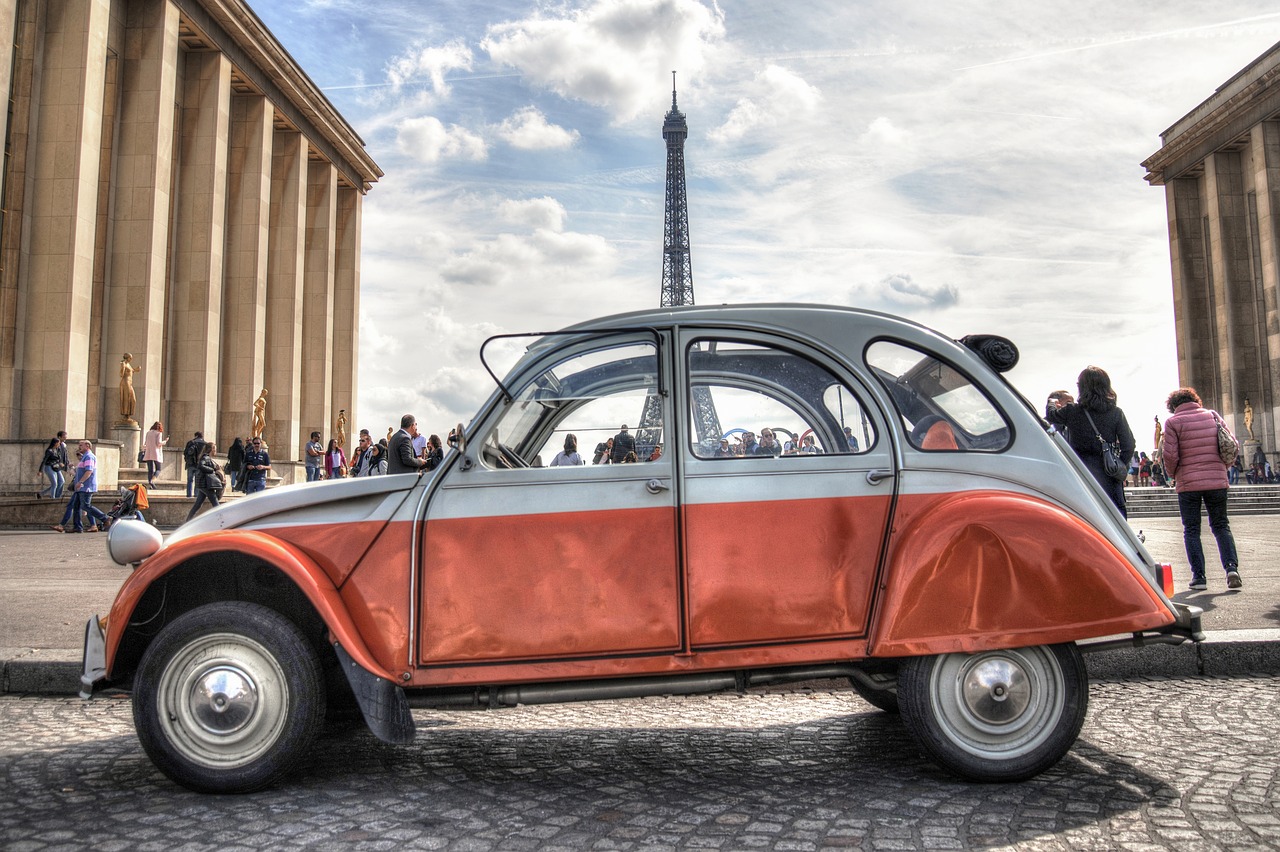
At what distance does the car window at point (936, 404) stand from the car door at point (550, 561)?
901mm

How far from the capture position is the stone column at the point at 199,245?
29.8m

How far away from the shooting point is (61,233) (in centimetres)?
2305

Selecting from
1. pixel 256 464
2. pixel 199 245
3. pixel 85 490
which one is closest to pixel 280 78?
pixel 199 245

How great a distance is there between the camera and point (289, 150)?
1467 inches

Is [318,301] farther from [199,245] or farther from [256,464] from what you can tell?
[256,464]

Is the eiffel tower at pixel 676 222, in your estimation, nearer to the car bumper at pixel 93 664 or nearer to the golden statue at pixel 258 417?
the golden statue at pixel 258 417

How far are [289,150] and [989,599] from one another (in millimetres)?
37698

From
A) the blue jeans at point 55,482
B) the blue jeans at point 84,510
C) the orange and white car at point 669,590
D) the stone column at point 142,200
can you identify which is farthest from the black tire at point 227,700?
the stone column at point 142,200

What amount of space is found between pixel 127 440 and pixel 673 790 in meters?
23.7

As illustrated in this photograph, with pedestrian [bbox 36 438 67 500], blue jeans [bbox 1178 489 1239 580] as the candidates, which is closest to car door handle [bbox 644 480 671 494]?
blue jeans [bbox 1178 489 1239 580]

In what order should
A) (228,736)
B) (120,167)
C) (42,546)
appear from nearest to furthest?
(228,736) < (42,546) < (120,167)

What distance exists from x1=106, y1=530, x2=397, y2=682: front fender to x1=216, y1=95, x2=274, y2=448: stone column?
3080 cm

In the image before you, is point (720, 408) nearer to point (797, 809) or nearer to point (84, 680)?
point (797, 809)

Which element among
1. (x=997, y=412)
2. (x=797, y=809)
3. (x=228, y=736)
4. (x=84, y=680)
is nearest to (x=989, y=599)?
(x=997, y=412)
